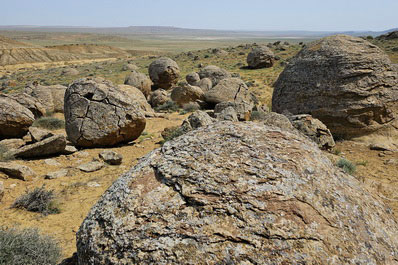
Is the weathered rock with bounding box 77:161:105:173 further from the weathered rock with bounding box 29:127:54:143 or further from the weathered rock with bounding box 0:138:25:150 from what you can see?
the weathered rock with bounding box 0:138:25:150

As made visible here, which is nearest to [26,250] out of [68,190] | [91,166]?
[68,190]

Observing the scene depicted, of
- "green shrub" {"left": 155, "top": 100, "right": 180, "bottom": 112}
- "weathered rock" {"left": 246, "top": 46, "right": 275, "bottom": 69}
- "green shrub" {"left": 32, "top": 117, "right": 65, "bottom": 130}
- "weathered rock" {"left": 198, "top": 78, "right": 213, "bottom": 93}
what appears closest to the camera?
"green shrub" {"left": 32, "top": 117, "right": 65, "bottom": 130}

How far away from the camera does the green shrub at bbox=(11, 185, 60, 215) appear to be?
17.5 feet

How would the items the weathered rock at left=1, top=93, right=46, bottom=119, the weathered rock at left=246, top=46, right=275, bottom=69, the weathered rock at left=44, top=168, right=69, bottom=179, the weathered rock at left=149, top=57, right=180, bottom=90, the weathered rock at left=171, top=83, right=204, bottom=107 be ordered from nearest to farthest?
the weathered rock at left=44, top=168, right=69, bottom=179
the weathered rock at left=1, top=93, right=46, bottom=119
the weathered rock at left=171, top=83, right=204, bottom=107
the weathered rock at left=149, top=57, right=180, bottom=90
the weathered rock at left=246, top=46, right=275, bottom=69

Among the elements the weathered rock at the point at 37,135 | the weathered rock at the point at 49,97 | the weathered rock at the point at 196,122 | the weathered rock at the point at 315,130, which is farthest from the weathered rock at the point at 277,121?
the weathered rock at the point at 49,97

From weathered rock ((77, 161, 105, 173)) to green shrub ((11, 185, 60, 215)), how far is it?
160cm

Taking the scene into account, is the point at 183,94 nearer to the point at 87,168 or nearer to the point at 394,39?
the point at 87,168

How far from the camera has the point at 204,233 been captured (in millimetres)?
2203

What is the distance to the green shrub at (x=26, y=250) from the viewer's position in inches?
132

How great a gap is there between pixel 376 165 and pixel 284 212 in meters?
6.75

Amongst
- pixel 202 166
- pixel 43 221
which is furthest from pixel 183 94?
pixel 202 166

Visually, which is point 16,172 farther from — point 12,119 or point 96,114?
point 12,119

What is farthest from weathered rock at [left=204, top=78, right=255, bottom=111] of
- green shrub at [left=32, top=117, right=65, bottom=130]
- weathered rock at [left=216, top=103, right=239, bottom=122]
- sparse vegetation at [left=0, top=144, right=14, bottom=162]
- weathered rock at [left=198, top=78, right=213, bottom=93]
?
sparse vegetation at [left=0, top=144, right=14, bottom=162]

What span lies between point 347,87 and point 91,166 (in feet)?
25.9
